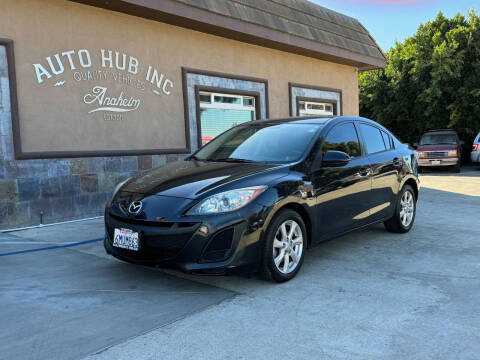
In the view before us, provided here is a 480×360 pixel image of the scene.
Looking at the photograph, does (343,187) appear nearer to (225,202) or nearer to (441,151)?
(225,202)

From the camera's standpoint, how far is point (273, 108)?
38.7ft

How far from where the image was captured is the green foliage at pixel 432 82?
21250 mm

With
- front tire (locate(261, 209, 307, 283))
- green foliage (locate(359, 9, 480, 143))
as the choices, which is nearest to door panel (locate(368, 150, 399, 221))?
front tire (locate(261, 209, 307, 283))

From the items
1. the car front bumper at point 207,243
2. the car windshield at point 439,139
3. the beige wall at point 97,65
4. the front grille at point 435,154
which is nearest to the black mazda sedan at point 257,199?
the car front bumper at point 207,243

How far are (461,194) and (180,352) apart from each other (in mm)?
9603

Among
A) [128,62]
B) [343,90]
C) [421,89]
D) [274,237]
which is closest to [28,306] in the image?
[274,237]

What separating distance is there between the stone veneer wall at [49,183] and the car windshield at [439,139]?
14.5 metres

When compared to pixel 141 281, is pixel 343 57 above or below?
above

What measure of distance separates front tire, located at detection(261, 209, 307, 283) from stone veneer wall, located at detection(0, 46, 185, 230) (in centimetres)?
476

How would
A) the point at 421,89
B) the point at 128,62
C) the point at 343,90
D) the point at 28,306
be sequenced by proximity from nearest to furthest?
the point at 28,306, the point at 128,62, the point at 343,90, the point at 421,89

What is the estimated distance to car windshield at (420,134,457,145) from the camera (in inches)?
734

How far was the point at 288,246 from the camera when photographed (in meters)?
4.20

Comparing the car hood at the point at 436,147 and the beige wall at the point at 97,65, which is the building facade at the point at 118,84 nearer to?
the beige wall at the point at 97,65

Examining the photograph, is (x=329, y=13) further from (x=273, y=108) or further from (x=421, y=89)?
(x=421, y=89)
